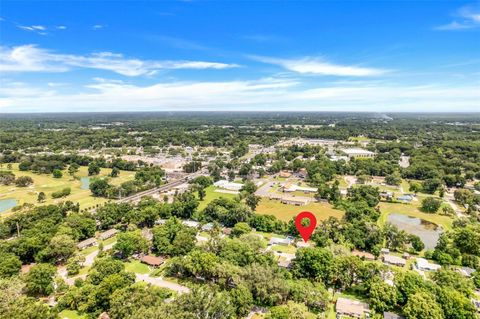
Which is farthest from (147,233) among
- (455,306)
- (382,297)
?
(455,306)

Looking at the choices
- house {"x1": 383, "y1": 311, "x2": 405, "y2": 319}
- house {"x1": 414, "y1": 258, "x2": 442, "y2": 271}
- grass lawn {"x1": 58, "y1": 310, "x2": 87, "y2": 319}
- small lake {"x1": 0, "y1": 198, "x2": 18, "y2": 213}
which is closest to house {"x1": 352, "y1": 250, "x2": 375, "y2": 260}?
house {"x1": 414, "y1": 258, "x2": 442, "y2": 271}

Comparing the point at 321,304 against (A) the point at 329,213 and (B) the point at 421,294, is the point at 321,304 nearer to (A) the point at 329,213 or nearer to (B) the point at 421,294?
(B) the point at 421,294

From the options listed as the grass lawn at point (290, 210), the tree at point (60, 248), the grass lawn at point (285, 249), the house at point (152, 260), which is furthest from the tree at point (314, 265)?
the tree at point (60, 248)

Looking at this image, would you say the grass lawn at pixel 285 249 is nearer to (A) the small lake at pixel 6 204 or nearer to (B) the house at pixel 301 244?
(B) the house at pixel 301 244

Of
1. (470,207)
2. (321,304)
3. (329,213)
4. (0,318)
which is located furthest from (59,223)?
(470,207)

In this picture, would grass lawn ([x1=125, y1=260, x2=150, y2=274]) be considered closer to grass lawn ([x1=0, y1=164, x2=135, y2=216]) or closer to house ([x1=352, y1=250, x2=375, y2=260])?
house ([x1=352, y1=250, x2=375, y2=260])

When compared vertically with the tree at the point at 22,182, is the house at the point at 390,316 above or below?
below

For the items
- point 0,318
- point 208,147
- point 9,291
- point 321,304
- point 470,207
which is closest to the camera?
point 0,318

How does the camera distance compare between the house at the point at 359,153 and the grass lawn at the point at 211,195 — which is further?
the house at the point at 359,153
